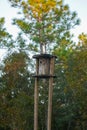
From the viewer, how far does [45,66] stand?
906 centimetres

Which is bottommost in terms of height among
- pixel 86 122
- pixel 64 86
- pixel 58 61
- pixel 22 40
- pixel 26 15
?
pixel 86 122

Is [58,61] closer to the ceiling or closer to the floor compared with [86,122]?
closer to the ceiling

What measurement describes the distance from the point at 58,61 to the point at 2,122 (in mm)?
6283

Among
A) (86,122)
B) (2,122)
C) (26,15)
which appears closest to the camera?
(2,122)

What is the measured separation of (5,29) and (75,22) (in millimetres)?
4653

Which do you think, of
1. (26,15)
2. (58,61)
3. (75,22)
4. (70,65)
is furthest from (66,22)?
(70,65)

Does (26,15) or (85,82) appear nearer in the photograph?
(85,82)

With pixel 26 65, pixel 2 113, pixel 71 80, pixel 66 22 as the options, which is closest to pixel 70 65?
pixel 71 80

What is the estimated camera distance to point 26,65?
16.5 m

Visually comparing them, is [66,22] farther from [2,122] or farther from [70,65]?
[2,122]

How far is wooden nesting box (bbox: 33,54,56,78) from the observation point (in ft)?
29.4

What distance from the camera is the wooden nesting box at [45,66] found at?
8953 millimetres

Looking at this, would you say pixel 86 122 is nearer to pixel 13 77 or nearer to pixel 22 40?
pixel 13 77

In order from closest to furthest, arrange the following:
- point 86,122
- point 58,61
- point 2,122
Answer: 1. point 2,122
2. point 86,122
3. point 58,61
